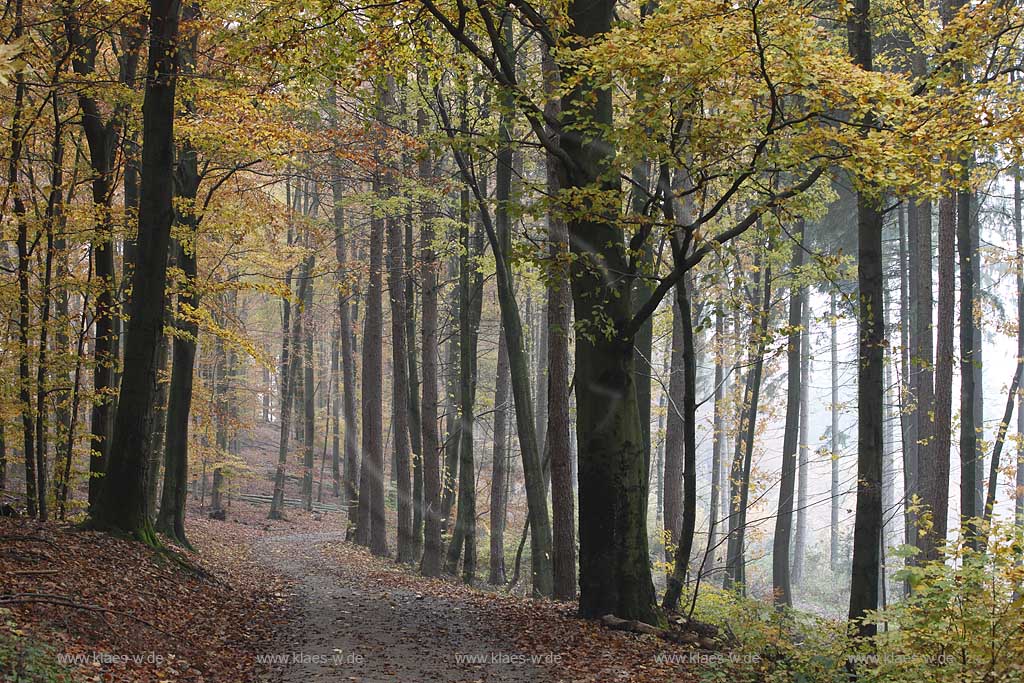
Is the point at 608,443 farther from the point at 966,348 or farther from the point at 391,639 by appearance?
the point at 966,348

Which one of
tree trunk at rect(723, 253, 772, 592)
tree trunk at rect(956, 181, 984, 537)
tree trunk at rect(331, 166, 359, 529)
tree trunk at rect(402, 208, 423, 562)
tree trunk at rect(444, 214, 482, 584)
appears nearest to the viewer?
tree trunk at rect(956, 181, 984, 537)

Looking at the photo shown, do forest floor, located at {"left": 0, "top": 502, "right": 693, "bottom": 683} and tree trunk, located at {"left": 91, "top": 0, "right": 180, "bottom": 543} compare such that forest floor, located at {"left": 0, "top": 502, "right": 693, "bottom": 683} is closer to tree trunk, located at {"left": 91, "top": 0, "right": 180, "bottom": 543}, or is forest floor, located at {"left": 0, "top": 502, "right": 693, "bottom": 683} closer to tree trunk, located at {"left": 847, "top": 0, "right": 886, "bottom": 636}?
tree trunk, located at {"left": 91, "top": 0, "right": 180, "bottom": 543}

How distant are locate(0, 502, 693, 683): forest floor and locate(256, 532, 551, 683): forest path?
2cm

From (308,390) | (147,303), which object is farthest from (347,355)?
(147,303)

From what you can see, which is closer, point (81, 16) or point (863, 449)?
point (863, 449)

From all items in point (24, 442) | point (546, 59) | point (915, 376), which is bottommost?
point (24, 442)

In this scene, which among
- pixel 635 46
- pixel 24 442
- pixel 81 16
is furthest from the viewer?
pixel 24 442

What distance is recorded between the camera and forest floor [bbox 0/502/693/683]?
6.62m

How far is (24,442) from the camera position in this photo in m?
11.2

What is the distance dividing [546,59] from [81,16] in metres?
6.51

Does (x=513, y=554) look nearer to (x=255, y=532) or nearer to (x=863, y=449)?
(x=255, y=532)

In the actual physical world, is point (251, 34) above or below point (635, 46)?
above

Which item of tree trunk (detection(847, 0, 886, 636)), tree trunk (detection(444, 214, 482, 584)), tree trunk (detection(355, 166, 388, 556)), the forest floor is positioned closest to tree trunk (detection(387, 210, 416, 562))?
tree trunk (detection(355, 166, 388, 556))

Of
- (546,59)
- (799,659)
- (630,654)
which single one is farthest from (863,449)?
(546,59)
